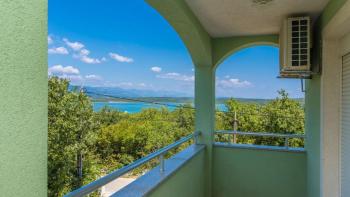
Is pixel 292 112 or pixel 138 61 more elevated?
pixel 138 61

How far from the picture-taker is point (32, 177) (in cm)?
65

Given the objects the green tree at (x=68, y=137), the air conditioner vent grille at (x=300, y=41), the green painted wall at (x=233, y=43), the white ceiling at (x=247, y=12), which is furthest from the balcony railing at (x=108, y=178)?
the green tree at (x=68, y=137)

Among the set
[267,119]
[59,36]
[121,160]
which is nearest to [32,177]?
[267,119]

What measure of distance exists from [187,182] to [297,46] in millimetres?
1723

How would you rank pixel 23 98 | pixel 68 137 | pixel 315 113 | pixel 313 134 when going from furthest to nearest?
pixel 68 137 < pixel 313 134 < pixel 315 113 < pixel 23 98

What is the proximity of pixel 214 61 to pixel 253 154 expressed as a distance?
1.34 m

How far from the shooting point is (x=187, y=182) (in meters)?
2.66

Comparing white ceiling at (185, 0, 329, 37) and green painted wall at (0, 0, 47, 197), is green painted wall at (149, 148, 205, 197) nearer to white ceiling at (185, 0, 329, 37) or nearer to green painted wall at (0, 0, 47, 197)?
green painted wall at (0, 0, 47, 197)

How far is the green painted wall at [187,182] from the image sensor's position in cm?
207

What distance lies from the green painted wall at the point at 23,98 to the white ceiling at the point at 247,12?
1.71 metres

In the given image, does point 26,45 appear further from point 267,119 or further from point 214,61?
point 267,119

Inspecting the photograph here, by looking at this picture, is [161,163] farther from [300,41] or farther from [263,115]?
[263,115]

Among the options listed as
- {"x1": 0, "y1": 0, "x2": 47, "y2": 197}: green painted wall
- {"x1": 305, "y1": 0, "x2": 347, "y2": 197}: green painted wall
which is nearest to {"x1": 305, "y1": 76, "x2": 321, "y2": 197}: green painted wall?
{"x1": 305, "y1": 0, "x2": 347, "y2": 197}: green painted wall

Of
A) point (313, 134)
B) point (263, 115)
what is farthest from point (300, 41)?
point (263, 115)
